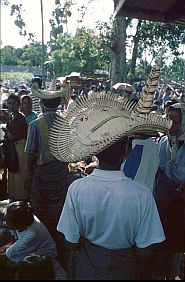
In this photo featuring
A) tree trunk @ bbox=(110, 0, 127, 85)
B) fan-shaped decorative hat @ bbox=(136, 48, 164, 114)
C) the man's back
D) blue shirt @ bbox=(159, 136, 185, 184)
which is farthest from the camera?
tree trunk @ bbox=(110, 0, 127, 85)

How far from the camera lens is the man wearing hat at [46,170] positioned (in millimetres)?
4004

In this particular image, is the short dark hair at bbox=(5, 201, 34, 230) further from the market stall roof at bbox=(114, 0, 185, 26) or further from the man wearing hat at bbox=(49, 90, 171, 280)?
the market stall roof at bbox=(114, 0, 185, 26)

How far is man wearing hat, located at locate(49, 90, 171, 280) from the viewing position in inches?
83.0

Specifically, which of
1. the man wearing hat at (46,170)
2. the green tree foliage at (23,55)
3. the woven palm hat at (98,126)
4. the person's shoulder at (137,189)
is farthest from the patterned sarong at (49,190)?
the green tree foliage at (23,55)

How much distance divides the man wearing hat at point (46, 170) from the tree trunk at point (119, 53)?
10570 mm

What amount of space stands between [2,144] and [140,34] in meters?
15.2

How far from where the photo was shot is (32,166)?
13.5 feet

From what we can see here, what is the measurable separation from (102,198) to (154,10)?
3.54m

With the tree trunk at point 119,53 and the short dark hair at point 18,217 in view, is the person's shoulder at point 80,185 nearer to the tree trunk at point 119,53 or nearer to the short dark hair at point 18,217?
the short dark hair at point 18,217

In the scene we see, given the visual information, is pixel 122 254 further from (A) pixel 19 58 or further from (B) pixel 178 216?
(A) pixel 19 58

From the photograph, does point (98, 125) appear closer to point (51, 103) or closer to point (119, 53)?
point (51, 103)

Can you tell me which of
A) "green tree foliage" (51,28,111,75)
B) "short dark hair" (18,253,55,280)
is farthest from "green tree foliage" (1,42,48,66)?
"short dark hair" (18,253,55,280)

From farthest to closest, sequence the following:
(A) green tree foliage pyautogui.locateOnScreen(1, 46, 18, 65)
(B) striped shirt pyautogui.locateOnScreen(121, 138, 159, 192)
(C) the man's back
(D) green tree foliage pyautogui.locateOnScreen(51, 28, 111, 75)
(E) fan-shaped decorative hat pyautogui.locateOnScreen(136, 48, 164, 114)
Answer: (A) green tree foliage pyautogui.locateOnScreen(1, 46, 18, 65)
(D) green tree foliage pyautogui.locateOnScreen(51, 28, 111, 75)
(B) striped shirt pyautogui.locateOnScreen(121, 138, 159, 192)
(E) fan-shaped decorative hat pyautogui.locateOnScreen(136, 48, 164, 114)
(C) the man's back

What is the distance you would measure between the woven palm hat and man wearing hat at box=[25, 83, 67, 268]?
1.29 metres
